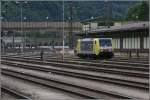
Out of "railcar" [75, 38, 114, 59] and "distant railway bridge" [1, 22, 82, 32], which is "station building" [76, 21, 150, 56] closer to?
"railcar" [75, 38, 114, 59]

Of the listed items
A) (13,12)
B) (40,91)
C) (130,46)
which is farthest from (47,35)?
(40,91)

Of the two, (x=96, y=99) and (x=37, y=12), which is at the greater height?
Result: (x=37, y=12)

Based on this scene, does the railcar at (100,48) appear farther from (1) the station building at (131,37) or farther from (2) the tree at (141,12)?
(2) the tree at (141,12)

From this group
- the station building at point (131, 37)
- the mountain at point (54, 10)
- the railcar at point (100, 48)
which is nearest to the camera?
the railcar at point (100, 48)

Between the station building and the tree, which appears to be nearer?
the station building

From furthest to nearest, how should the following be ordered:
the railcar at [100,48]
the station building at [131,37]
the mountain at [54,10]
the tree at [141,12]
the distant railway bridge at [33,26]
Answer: the tree at [141,12] → the distant railway bridge at [33,26] → the mountain at [54,10] → the station building at [131,37] → the railcar at [100,48]

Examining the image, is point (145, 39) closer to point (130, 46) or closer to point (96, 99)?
point (130, 46)

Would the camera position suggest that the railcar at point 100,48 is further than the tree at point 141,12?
No

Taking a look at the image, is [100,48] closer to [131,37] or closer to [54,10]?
[131,37]

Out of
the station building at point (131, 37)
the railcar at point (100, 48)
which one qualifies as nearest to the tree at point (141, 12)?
the station building at point (131, 37)

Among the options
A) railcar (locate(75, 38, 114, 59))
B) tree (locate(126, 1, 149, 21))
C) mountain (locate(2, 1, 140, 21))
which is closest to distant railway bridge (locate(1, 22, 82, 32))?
mountain (locate(2, 1, 140, 21))

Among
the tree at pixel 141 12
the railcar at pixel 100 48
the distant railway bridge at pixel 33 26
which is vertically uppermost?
the tree at pixel 141 12

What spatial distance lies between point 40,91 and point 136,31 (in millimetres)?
38073

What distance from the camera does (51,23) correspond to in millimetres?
116812
